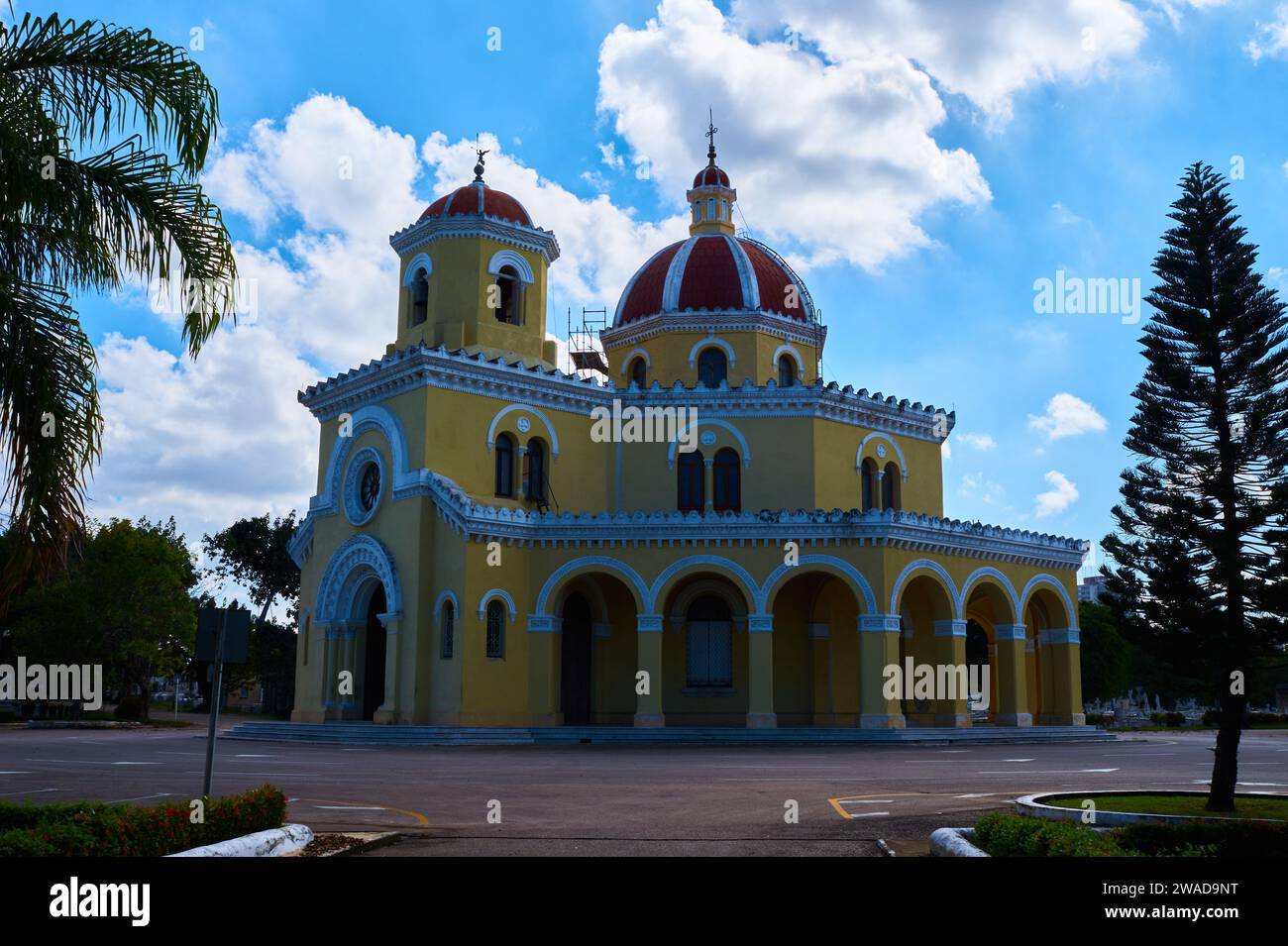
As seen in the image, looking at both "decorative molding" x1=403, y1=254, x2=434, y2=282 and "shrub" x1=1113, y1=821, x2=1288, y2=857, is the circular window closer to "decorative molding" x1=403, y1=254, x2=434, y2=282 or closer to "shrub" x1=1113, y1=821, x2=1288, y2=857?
"decorative molding" x1=403, y1=254, x2=434, y2=282

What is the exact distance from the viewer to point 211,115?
36.3 feet

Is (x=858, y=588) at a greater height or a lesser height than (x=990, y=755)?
greater

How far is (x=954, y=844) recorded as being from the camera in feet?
29.9

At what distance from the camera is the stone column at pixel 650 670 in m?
30.5

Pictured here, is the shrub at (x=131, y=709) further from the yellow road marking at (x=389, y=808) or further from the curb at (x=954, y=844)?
the curb at (x=954, y=844)

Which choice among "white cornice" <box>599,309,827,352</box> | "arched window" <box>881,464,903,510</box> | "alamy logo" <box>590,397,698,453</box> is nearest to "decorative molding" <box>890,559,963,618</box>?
"arched window" <box>881,464,903,510</box>

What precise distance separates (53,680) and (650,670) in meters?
28.5

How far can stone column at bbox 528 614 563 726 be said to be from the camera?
3080 cm

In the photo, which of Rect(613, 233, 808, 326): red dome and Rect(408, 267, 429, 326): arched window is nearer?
Rect(408, 267, 429, 326): arched window

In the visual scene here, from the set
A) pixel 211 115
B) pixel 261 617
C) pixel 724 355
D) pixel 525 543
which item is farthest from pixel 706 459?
pixel 261 617

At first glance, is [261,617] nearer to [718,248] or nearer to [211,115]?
[718,248]

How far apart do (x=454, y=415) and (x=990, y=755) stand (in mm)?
16680

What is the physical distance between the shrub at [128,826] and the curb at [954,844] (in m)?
5.48

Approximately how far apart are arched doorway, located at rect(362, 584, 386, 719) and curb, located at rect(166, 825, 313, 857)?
24283 millimetres
